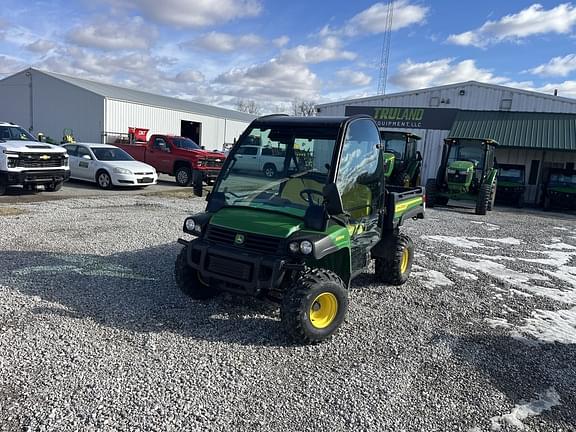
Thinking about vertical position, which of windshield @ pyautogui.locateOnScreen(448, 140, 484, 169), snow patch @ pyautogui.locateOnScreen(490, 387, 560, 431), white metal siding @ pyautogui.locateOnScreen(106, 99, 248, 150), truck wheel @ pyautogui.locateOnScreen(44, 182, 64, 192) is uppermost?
white metal siding @ pyautogui.locateOnScreen(106, 99, 248, 150)

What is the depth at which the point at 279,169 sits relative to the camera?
4605mm

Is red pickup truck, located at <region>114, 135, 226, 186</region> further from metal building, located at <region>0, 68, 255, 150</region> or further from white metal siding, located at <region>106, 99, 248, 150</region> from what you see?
white metal siding, located at <region>106, 99, 248, 150</region>

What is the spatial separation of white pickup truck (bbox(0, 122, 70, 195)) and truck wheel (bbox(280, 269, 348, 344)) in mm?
10148

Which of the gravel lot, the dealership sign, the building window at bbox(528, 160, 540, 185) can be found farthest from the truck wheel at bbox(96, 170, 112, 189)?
the building window at bbox(528, 160, 540, 185)

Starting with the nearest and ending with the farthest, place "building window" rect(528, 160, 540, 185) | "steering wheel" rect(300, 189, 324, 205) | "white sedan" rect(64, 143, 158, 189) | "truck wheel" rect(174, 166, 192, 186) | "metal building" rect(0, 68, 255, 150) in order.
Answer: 1. "steering wheel" rect(300, 189, 324, 205)
2. "white sedan" rect(64, 143, 158, 189)
3. "truck wheel" rect(174, 166, 192, 186)
4. "building window" rect(528, 160, 540, 185)
5. "metal building" rect(0, 68, 255, 150)

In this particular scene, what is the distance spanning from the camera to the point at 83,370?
10.8 feet

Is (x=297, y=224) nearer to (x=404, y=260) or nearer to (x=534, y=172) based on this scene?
(x=404, y=260)

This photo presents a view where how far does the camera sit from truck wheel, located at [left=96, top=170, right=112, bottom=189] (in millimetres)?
14302

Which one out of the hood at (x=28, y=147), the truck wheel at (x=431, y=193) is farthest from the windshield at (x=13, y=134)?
the truck wheel at (x=431, y=193)

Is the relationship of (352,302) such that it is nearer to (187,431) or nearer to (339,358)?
(339,358)

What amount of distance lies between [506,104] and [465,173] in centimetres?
930

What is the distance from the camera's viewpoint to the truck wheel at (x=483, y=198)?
14039 mm

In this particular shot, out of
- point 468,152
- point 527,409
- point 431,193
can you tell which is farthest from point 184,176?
point 527,409

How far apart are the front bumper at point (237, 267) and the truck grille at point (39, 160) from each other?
363 inches
